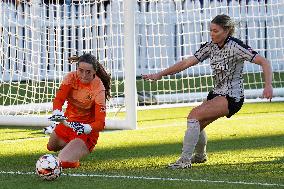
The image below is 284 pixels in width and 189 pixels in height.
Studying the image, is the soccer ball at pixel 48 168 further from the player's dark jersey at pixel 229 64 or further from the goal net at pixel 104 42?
the goal net at pixel 104 42

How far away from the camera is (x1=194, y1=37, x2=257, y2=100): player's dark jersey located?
27.1 ft

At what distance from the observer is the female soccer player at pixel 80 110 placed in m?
7.97

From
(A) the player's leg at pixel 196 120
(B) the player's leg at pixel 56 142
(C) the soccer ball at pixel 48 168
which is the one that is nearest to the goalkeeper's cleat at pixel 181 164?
(A) the player's leg at pixel 196 120

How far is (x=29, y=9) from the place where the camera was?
45.8ft

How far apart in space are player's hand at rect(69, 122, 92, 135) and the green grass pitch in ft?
1.05

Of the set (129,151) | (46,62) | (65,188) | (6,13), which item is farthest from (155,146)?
(6,13)

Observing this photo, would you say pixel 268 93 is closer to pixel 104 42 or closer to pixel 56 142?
pixel 56 142

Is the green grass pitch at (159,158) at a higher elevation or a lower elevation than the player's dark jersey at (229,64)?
lower

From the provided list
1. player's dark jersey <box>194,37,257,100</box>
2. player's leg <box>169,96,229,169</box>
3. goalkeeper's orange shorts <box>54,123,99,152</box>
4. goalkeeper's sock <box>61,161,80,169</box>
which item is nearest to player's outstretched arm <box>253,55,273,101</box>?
player's dark jersey <box>194,37,257,100</box>

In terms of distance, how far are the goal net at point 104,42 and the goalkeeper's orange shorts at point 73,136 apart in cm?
234

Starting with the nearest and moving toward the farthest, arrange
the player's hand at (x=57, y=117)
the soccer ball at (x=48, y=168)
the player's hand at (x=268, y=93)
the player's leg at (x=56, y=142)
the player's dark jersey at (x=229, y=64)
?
the soccer ball at (x=48, y=168) → the player's hand at (x=268, y=93) → the player's hand at (x=57, y=117) → the player's dark jersey at (x=229, y=64) → the player's leg at (x=56, y=142)

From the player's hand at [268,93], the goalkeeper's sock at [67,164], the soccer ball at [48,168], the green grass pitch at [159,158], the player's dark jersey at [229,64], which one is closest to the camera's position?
the green grass pitch at [159,158]

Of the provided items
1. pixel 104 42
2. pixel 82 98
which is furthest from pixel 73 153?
pixel 104 42

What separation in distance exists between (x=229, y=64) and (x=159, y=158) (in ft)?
3.52
